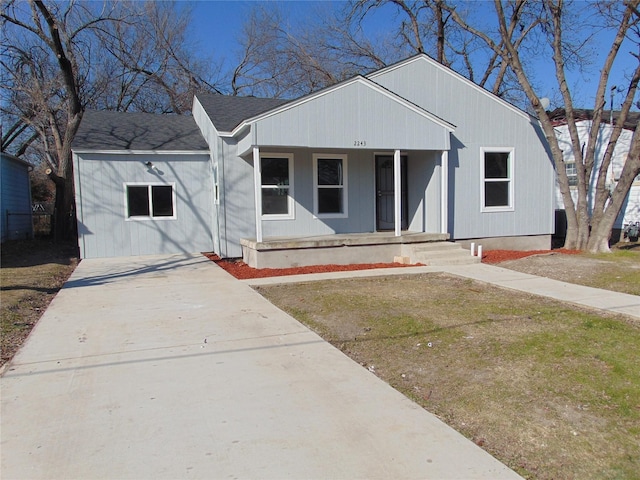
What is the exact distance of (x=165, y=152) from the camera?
42.2ft

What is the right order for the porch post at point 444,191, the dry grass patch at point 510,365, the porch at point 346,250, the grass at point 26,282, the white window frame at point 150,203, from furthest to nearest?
1. the white window frame at point 150,203
2. the porch post at point 444,191
3. the porch at point 346,250
4. the grass at point 26,282
5. the dry grass patch at point 510,365

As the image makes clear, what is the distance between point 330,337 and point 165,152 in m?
9.28

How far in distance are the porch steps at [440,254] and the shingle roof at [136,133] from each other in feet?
21.6

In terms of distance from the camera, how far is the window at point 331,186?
1252 cm

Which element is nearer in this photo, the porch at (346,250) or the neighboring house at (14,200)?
the porch at (346,250)

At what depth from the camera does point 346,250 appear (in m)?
11.2

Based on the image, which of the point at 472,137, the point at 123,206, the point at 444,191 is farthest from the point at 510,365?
the point at 123,206

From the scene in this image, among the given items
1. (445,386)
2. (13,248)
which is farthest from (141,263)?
(445,386)

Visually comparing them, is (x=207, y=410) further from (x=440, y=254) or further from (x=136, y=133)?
(x=136, y=133)

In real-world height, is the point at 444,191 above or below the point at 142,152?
below

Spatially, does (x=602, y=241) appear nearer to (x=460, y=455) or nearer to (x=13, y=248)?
(x=460, y=455)

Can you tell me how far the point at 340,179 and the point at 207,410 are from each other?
381 inches

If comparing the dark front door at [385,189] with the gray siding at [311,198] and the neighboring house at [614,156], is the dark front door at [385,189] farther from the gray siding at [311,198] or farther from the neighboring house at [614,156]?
the neighboring house at [614,156]

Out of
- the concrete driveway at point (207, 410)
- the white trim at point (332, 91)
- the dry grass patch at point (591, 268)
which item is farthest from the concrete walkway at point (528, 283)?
the concrete driveway at point (207, 410)
